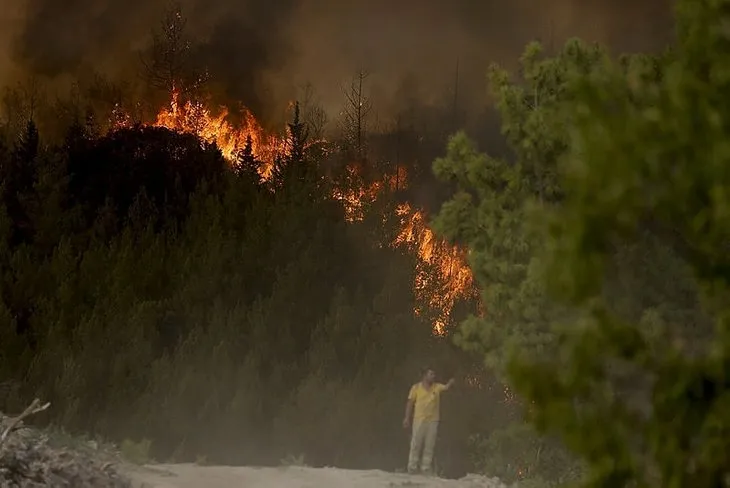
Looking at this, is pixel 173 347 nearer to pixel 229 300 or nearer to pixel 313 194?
pixel 229 300

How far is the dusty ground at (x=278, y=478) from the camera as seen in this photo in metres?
11.7

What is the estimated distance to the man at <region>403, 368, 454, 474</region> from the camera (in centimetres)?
1345

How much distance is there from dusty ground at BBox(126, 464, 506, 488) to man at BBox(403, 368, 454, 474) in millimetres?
655

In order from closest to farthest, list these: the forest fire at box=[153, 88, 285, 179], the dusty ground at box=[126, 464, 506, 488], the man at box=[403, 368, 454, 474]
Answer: the dusty ground at box=[126, 464, 506, 488] < the man at box=[403, 368, 454, 474] < the forest fire at box=[153, 88, 285, 179]

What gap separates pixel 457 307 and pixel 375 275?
2.49 meters

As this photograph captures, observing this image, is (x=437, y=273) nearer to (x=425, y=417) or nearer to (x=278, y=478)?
(x=425, y=417)

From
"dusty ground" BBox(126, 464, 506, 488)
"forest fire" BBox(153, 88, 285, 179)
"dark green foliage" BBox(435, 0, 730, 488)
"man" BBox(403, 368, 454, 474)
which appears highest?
"forest fire" BBox(153, 88, 285, 179)

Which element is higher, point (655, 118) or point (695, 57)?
point (695, 57)

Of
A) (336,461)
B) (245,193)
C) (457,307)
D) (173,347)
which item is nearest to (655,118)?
(336,461)

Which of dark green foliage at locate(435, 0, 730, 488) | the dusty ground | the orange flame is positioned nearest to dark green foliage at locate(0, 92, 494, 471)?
the orange flame

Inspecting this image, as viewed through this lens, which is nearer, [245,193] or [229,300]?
[229,300]

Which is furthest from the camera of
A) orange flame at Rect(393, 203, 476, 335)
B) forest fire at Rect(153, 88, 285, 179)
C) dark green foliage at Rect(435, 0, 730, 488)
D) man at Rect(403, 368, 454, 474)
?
forest fire at Rect(153, 88, 285, 179)

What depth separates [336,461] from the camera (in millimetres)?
16188

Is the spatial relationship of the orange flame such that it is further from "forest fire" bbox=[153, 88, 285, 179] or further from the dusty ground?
"forest fire" bbox=[153, 88, 285, 179]
